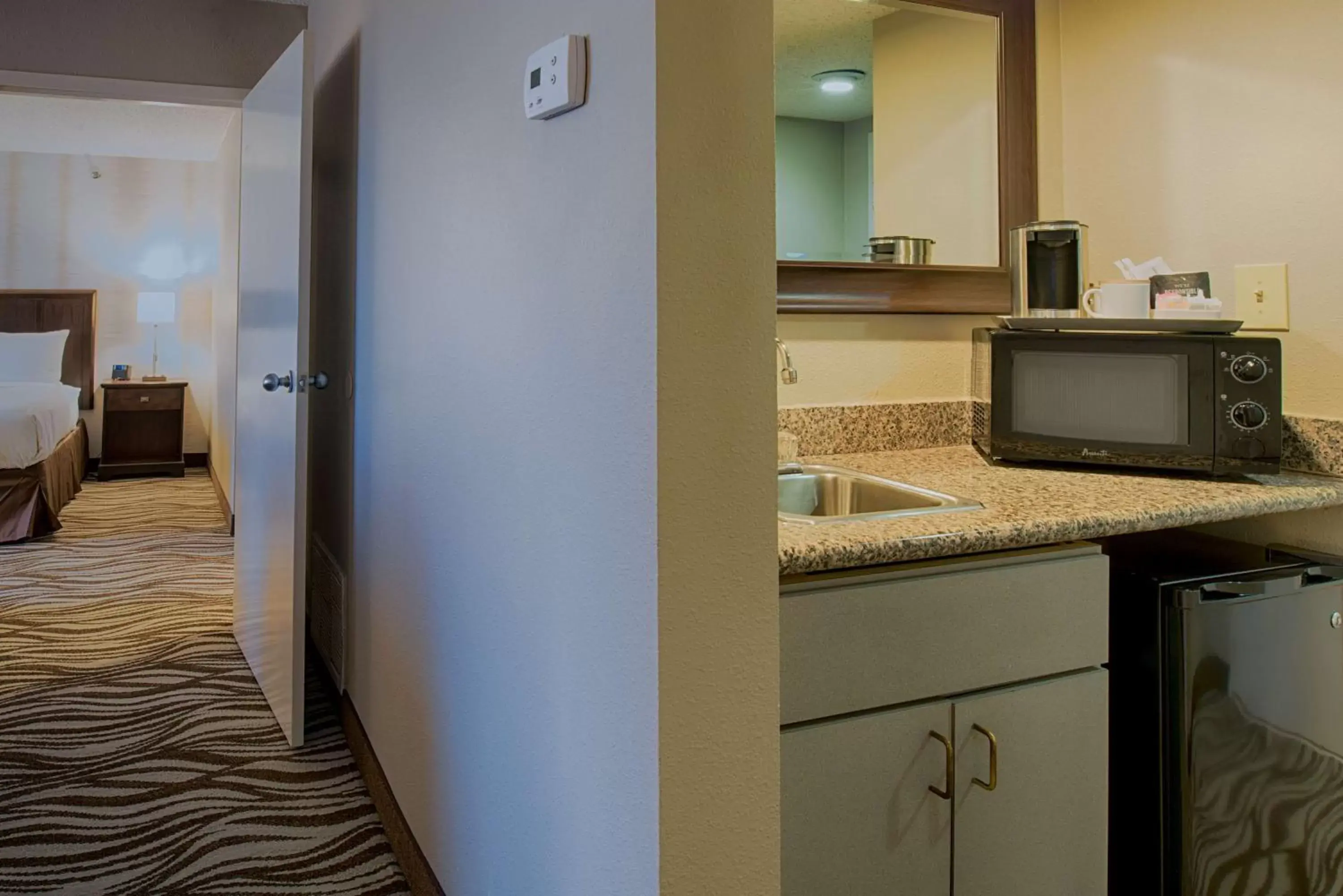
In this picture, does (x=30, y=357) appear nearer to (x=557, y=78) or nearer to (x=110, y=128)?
(x=110, y=128)

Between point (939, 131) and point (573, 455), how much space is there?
53.3 inches

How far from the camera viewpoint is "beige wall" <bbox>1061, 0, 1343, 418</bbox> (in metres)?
1.60

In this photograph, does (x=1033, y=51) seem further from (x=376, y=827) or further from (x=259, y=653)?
(x=259, y=653)

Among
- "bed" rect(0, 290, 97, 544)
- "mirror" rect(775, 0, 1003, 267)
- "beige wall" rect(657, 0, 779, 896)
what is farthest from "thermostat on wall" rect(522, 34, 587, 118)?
"bed" rect(0, 290, 97, 544)

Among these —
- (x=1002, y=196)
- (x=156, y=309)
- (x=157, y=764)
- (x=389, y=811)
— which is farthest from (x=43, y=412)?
(x=1002, y=196)

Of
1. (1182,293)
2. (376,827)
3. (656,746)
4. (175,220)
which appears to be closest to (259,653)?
(376,827)

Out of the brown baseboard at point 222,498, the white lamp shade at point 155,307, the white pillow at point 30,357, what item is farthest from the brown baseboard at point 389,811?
the white lamp shade at point 155,307

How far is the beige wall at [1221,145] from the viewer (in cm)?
160

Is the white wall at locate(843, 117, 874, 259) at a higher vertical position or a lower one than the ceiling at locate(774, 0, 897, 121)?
lower

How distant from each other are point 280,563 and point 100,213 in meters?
5.61

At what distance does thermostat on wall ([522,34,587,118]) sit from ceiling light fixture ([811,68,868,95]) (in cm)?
94

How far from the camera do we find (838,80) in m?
1.88

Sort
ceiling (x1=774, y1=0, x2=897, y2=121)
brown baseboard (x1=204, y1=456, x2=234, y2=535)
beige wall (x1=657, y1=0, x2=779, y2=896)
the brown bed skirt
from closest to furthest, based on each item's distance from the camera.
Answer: beige wall (x1=657, y1=0, x2=779, y2=896), ceiling (x1=774, y1=0, x2=897, y2=121), the brown bed skirt, brown baseboard (x1=204, y1=456, x2=234, y2=535)

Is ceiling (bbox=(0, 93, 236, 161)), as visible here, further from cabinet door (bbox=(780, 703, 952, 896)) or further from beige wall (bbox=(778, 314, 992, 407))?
cabinet door (bbox=(780, 703, 952, 896))
